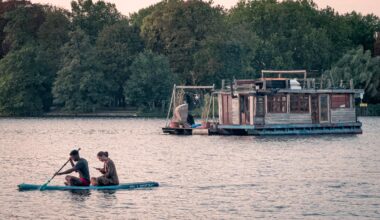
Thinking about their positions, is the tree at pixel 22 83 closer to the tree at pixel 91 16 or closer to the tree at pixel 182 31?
the tree at pixel 91 16

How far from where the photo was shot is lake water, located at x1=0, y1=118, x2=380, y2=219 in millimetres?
39250

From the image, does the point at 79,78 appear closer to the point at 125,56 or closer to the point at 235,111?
the point at 125,56

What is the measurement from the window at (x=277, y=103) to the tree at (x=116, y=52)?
5789 cm

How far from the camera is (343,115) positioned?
8788 cm

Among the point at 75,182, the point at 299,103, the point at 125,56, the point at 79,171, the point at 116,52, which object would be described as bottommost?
the point at 75,182

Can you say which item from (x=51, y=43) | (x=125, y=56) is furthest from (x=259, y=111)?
(x=51, y=43)

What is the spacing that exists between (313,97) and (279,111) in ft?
13.1

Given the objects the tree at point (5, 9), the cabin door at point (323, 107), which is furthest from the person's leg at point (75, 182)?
the tree at point (5, 9)

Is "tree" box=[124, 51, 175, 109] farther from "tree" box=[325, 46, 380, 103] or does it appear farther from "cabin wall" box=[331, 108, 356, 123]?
"cabin wall" box=[331, 108, 356, 123]

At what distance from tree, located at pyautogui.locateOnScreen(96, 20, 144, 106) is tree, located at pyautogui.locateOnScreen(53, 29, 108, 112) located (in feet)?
4.92

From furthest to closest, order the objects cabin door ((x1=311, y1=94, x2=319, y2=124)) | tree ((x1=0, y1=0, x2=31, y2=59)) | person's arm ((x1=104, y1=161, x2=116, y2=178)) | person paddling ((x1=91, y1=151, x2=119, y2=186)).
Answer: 1. tree ((x1=0, y1=0, x2=31, y2=59))
2. cabin door ((x1=311, y1=94, x2=319, y2=124))
3. person paddling ((x1=91, y1=151, x2=119, y2=186))
4. person's arm ((x1=104, y1=161, x2=116, y2=178))

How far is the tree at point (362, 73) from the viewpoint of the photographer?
140375 millimetres

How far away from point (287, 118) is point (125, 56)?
60248 mm

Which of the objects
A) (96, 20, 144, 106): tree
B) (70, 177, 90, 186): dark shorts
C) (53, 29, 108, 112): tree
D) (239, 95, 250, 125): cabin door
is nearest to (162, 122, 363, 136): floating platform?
(239, 95, 250, 125): cabin door
